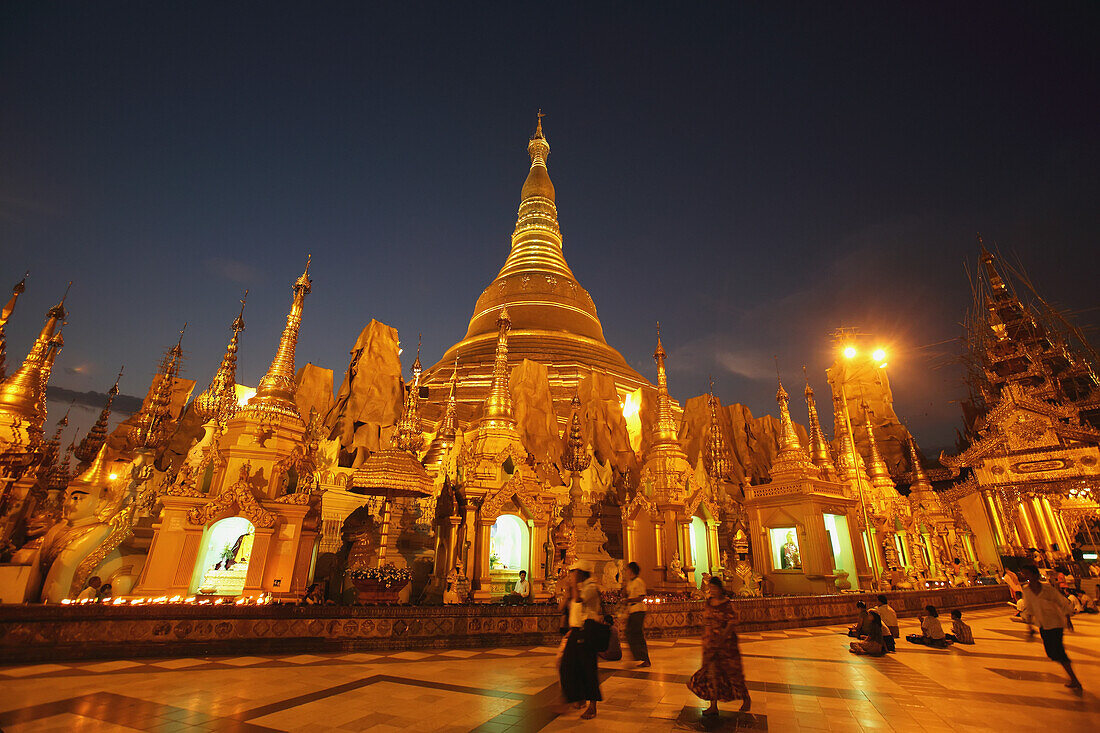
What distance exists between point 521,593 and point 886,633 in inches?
291

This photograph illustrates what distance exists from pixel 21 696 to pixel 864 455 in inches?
1245

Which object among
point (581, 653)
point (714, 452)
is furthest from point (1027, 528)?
point (581, 653)

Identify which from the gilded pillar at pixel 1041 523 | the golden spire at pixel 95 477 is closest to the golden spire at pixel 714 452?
the gilded pillar at pixel 1041 523

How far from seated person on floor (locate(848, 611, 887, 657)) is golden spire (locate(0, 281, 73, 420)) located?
22143 millimetres

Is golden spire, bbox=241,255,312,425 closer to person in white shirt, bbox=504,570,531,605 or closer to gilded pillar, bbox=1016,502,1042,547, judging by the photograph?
person in white shirt, bbox=504,570,531,605

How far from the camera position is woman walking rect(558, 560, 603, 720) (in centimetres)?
491

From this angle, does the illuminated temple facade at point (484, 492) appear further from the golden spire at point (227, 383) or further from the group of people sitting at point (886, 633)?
the group of people sitting at point (886, 633)

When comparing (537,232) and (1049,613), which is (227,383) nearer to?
(1049,613)

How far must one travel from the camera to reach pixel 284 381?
13656 millimetres

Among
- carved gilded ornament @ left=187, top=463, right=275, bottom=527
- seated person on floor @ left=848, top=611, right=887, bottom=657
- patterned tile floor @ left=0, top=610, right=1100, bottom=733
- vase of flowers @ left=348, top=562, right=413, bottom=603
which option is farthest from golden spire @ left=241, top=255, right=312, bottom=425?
seated person on floor @ left=848, top=611, right=887, bottom=657

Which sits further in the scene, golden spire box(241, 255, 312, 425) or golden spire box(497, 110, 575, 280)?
golden spire box(497, 110, 575, 280)

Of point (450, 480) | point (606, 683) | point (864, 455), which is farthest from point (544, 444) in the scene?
point (606, 683)

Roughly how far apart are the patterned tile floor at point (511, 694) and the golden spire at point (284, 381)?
6424 millimetres

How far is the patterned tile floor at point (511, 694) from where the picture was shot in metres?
4.54
